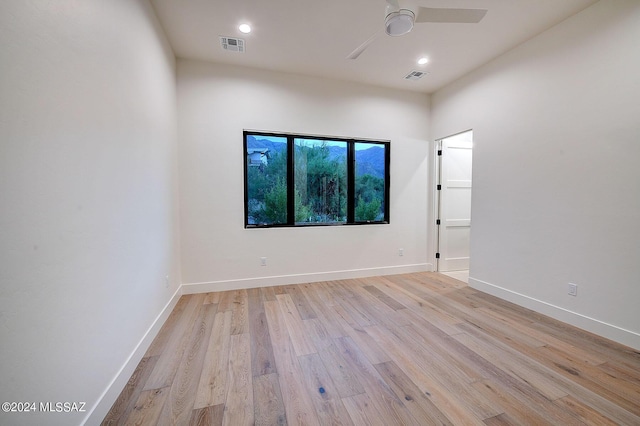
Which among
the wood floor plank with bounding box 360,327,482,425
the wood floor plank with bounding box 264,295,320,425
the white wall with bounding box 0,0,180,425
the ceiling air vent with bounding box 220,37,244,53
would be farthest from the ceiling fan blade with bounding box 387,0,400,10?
Result: the wood floor plank with bounding box 264,295,320,425

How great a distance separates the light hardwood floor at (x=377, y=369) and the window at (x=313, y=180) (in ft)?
4.51

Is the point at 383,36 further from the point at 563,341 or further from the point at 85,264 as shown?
the point at 563,341

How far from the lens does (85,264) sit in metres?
1.33

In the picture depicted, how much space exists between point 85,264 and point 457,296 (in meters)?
3.69

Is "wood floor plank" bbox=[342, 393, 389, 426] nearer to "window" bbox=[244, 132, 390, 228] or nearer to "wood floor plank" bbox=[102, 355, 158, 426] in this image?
"wood floor plank" bbox=[102, 355, 158, 426]

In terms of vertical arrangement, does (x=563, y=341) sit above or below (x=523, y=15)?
below

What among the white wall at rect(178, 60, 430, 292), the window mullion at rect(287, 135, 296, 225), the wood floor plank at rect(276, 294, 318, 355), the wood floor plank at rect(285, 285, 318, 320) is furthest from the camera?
the window mullion at rect(287, 135, 296, 225)

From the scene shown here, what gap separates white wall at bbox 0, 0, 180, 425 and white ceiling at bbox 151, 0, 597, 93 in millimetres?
673

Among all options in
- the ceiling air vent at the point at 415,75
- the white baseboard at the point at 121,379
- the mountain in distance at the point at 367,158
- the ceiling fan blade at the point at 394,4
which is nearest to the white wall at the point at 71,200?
the white baseboard at the point at 121,379

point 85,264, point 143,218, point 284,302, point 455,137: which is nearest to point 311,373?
point 284,302

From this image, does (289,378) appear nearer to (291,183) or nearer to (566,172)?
(291,183)

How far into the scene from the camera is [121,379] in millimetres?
1667

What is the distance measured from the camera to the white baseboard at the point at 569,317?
220 cm

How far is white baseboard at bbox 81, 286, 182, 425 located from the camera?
138cm
